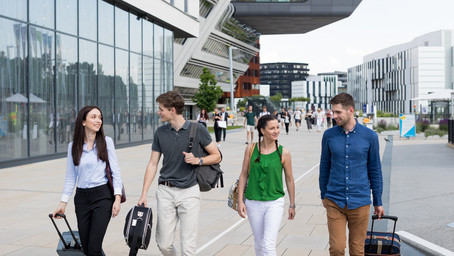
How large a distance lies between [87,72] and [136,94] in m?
4.73

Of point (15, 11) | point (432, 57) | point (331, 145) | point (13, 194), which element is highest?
point (432, 57)

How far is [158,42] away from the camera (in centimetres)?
2694

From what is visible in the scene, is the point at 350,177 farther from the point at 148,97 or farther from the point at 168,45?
the point at 168,45

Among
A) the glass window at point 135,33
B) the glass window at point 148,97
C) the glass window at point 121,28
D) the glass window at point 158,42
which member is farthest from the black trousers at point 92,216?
the glass window at point 158,42

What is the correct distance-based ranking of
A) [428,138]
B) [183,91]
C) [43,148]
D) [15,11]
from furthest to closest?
[183,91], [428,138], [43,148], [15,11]

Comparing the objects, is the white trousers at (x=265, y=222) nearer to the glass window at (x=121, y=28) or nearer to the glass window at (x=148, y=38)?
the glass window at (x=121, y=28)

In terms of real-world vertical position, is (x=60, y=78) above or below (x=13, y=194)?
above

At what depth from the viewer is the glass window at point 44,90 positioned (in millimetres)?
16469

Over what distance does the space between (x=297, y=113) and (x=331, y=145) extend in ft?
111

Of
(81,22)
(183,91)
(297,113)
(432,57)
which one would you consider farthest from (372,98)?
(81,22)

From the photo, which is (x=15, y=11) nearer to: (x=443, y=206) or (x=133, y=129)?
(x=133, y=129)

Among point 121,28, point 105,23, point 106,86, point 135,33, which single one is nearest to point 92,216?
point 106,86

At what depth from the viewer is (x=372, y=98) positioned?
13088 cm

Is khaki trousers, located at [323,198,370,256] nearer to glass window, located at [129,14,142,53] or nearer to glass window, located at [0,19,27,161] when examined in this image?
glass window, located at [0,19,27,161]
